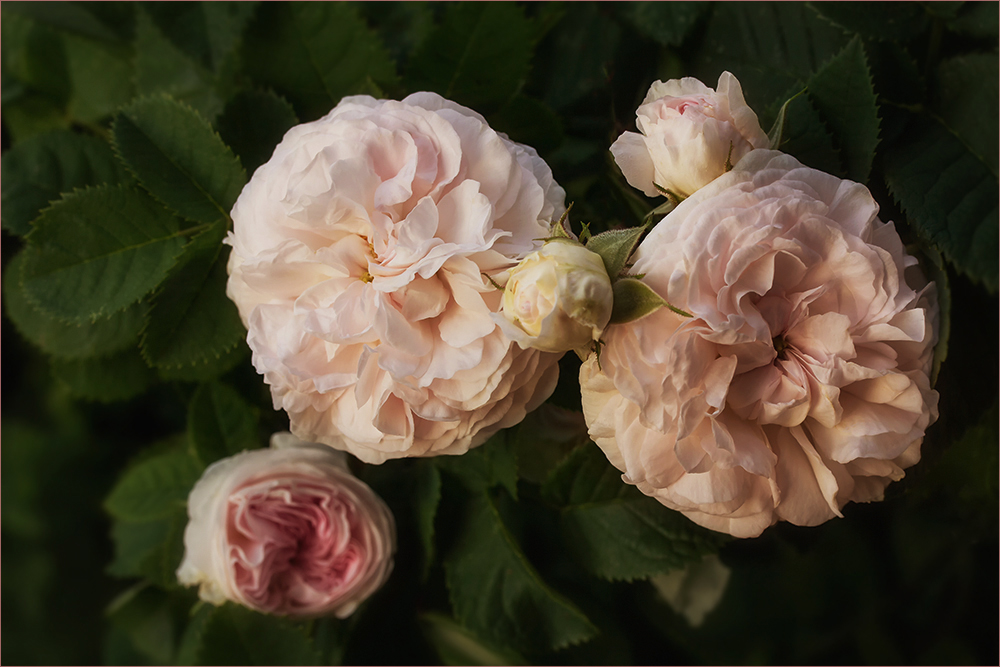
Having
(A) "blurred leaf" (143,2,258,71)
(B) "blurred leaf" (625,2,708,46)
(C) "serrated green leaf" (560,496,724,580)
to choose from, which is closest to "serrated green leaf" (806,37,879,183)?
(B) "blurred leaf" (625,2,708,46)

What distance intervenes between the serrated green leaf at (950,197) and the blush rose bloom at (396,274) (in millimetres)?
204

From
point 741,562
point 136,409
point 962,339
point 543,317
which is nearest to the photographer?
point 543,317

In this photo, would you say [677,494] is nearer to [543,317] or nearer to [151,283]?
[543,317]

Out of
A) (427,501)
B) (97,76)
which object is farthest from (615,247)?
(97,76)

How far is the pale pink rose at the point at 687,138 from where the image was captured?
301mm

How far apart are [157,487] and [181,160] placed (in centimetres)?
30

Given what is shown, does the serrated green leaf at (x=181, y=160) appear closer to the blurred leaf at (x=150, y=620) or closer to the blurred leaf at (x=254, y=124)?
the blurred leaf at (x=254, y=124)

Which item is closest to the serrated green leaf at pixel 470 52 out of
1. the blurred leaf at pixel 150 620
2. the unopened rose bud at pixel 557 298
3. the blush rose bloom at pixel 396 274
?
the blush rose bloom at pixel 396 274

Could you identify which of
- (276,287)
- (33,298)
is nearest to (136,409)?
(33,298)

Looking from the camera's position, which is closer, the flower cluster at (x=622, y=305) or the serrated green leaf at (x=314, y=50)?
the flower cluster at (x=622, y=305)

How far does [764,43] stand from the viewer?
1.54ft

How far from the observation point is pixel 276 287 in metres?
0.34

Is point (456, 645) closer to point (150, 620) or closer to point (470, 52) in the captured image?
point (150, 620)

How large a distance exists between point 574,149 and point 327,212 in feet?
0.68
